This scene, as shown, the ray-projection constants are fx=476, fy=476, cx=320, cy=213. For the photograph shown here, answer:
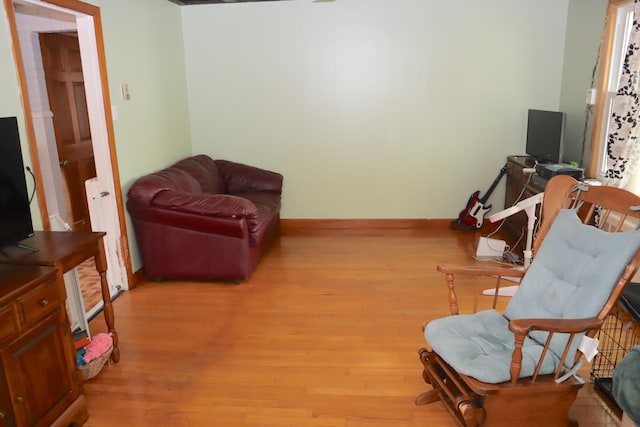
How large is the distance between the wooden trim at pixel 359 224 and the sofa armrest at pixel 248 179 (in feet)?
1.75

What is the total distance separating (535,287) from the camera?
2322mm

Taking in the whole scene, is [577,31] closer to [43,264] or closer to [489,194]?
[489,194]

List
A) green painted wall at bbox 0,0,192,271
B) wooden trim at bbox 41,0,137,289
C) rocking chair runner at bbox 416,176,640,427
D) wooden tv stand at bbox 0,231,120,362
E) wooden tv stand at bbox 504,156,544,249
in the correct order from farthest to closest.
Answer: wooden tv stand at bbox 504,156,544,249 → green painted wall at bbox 0,0,192,271 → wooden trim at bbox 41,0,137,289 → wooden tv stand at bbox 0,231,120,362 → rocking chair runner at bbox 416,176,640,427

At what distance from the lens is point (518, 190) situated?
479 cm

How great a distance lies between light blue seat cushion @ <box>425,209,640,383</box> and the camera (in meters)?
1.98

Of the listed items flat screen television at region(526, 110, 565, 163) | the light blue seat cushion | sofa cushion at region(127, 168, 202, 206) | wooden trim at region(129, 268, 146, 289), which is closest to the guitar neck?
flat screen television at region(526, 110, 565, 163)

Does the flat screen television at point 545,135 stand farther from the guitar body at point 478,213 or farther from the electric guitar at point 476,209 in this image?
the guitar body at point 478,213

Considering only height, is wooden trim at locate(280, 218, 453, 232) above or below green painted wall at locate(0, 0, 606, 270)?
below

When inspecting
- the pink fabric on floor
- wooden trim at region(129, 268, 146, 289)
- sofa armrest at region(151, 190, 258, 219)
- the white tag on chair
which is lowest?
wooden trim at region(129, 268, 146, 289)

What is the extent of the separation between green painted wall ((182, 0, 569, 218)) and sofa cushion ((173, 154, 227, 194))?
0.43 meters

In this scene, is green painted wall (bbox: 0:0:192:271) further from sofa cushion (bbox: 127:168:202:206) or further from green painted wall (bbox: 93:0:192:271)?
sofa cushion (bbox: 127:168:202:206)

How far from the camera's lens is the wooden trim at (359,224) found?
5430 millimetres

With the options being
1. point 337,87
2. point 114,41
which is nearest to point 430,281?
point 337,87

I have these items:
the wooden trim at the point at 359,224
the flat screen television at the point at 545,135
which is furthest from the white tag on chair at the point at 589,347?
the wooden trim at the point at 359,224
